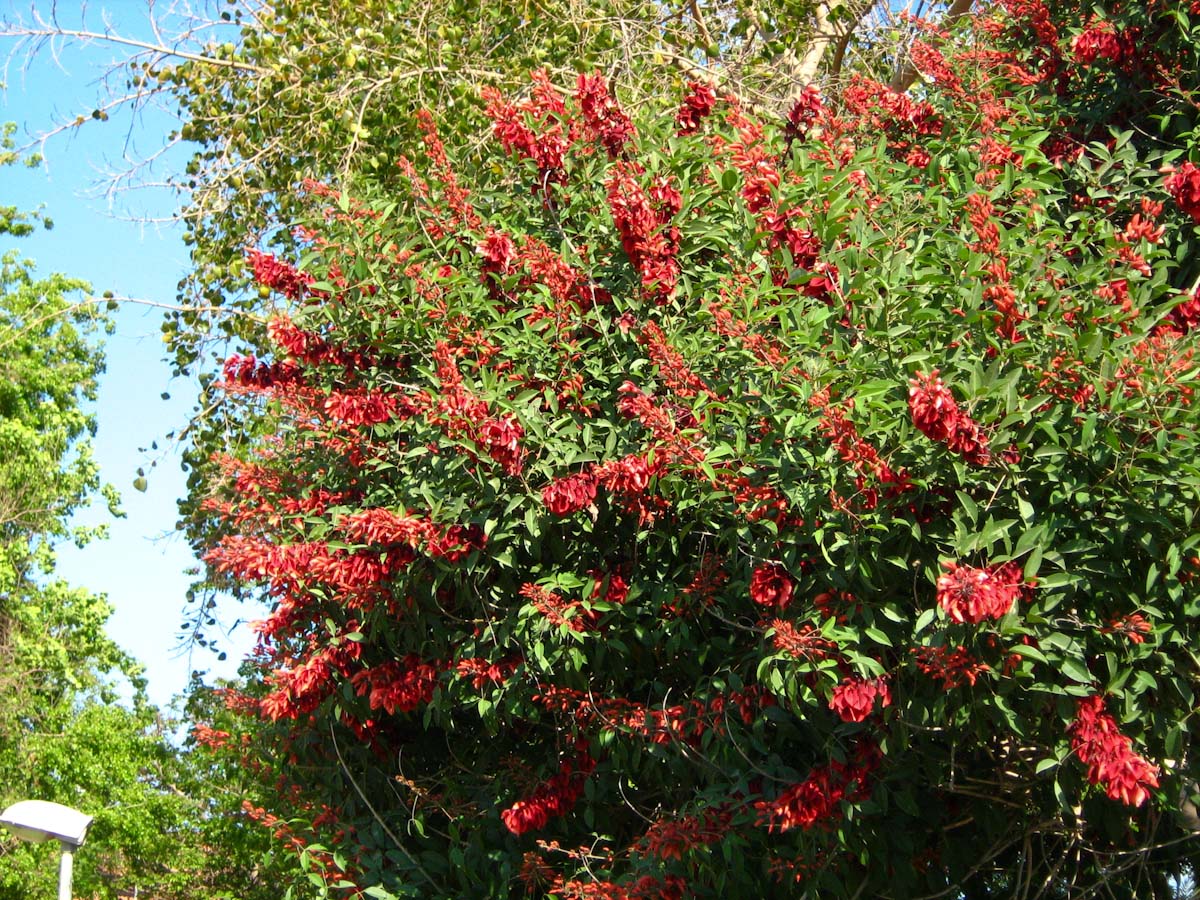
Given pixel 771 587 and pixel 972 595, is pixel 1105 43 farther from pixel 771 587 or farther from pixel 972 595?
pixel 972 595

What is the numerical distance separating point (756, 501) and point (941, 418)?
0.78 meters

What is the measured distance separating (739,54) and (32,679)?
A: 52.0 feet

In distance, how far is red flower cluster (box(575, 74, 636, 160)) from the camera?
16.8ft

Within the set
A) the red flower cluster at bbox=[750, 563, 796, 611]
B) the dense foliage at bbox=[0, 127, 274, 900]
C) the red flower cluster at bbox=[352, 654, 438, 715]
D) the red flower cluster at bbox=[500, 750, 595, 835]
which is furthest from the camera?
the dense foliage at bbox=[0, 127, 274, 900]

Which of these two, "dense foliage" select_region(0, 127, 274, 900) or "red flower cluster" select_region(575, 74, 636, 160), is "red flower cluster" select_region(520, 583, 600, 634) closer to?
"red flower cluster" select_region(575, 74, 636, 160)

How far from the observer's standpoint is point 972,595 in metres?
3.27

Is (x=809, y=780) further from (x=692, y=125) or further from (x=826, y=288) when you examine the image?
(x=692, y=125)

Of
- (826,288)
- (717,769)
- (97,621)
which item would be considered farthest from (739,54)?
(97,621)

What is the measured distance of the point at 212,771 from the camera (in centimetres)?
1530

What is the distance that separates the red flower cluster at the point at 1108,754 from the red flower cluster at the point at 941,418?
76 cm

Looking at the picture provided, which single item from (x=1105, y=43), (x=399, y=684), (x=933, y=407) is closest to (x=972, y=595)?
(x=933, y=407)

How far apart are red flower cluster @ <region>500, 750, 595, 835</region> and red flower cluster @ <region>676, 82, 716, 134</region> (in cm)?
257

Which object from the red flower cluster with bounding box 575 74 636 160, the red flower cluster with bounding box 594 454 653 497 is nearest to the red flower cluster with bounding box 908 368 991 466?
the red flower cluster with bounding box 594 454 653 497

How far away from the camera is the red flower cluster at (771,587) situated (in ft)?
13.3
